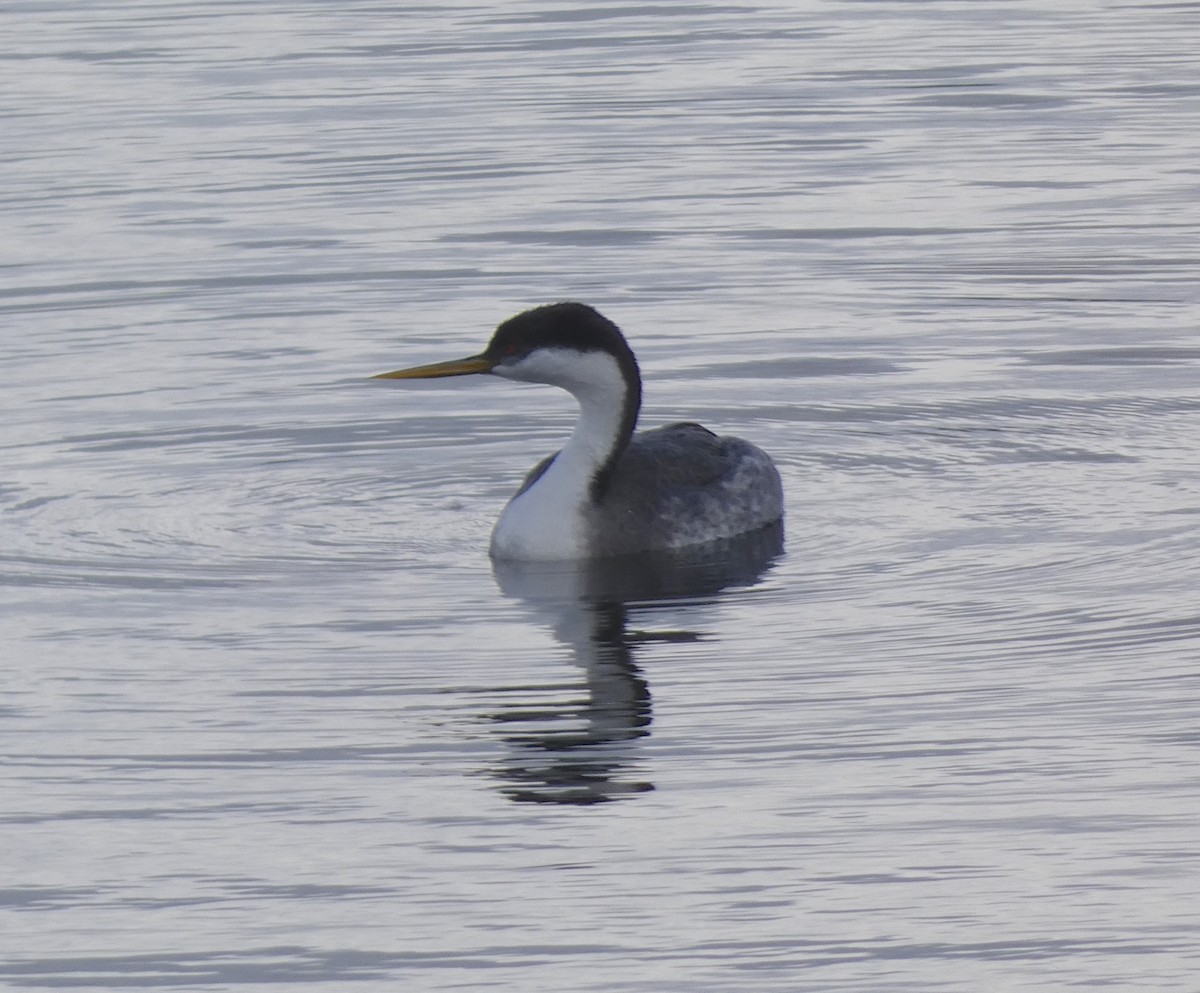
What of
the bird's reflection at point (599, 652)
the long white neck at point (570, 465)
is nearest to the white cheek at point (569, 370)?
the long white neck at point (570, 465)

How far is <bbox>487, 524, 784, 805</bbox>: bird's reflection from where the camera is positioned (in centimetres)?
895

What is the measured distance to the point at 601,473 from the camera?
12336 mm

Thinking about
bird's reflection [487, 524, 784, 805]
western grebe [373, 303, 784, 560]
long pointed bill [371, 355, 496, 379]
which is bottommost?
bird's reflection [487, 524, 784, 805]

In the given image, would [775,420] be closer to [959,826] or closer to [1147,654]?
[1147,654]

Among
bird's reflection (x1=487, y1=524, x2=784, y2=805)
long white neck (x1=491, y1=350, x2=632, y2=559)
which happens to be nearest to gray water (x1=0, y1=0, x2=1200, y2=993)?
bird's reflection (x1=487, y1=524, x2=784, y2=805)

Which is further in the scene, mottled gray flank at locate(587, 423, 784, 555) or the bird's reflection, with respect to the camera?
mottled gray flank at locate(587, 423, 784, 555)

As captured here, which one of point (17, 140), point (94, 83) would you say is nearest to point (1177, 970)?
point (17, 140)

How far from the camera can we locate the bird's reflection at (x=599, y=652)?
895cm

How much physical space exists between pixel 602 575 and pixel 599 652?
146cm

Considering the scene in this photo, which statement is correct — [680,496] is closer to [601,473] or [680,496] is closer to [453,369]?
[601,473]

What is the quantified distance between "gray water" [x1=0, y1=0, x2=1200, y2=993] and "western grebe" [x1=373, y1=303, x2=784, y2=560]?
0.24m

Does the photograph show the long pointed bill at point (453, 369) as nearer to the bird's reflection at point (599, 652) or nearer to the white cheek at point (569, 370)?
the white cheek at point (569, 370)

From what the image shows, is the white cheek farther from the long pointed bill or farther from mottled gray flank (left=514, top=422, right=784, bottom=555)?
mottled gray flank (left=514, top=422, right=784, bottom=555)

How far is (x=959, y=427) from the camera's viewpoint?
1401cm
